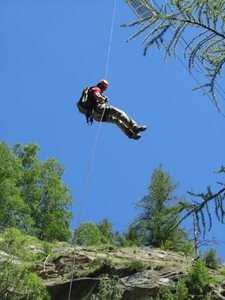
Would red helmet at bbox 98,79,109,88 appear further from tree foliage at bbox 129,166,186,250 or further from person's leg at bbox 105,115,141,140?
tree foliage at bbox 129,166,186,250

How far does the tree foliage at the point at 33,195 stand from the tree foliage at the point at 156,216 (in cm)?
601

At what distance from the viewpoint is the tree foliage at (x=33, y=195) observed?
72.0 feet

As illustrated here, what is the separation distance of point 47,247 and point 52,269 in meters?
1.49

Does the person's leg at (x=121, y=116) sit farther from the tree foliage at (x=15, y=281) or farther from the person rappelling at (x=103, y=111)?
the tree foliage at (x=15, y=281)

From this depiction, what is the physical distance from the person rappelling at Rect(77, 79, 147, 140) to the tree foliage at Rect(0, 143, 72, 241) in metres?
14.4

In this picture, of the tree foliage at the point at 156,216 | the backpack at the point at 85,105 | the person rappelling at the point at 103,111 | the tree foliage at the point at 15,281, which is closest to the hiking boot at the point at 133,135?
the person rappelling at the point at 103,111

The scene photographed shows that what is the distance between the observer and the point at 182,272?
13375 millimetres

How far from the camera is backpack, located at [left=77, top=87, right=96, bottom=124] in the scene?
8141 mm

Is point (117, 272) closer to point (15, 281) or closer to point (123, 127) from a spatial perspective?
point (15, 281)

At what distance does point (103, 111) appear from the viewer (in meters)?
8.00

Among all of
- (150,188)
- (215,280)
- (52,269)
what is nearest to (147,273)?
(215,280)

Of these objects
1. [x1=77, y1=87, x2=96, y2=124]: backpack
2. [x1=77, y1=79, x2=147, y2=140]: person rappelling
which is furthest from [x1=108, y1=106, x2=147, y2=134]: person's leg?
[x1=77, y1=87, x2=96, y2=124]: backpack

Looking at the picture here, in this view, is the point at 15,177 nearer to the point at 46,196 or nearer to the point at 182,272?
the point at 46,196

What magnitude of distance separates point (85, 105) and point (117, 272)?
781cm
